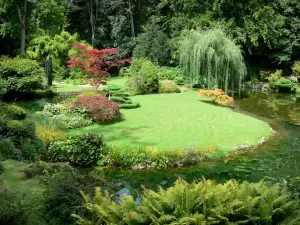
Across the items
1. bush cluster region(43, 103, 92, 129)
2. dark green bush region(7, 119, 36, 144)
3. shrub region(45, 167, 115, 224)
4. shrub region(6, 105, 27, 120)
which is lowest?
shrub region(45, 167, 115, 224)

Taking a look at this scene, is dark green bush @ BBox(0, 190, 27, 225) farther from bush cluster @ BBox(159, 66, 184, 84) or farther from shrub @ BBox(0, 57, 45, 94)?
bush cluster @ BBox(159, 66, 184, 84)

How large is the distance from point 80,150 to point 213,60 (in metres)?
14.1

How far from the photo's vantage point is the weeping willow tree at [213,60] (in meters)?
22.0

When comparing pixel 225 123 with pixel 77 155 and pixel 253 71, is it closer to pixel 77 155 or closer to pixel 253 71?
pixel 77 155

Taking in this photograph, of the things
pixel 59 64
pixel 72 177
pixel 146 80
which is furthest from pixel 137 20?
pixel 72 177

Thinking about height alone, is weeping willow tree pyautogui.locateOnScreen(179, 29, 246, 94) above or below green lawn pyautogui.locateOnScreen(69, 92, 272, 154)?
above

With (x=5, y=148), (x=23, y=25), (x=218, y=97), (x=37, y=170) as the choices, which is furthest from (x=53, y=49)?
(x=5, y=148)

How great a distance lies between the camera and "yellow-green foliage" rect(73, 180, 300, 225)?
4770 millimetres

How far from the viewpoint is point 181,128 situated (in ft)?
46.1

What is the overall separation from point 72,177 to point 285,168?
6.87 meters

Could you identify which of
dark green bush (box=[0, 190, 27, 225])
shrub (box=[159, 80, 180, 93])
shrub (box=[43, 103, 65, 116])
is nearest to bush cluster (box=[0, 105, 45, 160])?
dark green bush (box=[0, 190, 27, 225])

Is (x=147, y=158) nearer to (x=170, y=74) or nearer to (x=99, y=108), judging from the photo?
(x=99, y=108)

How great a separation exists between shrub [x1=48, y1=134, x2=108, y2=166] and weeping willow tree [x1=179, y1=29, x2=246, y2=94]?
13.2 metres

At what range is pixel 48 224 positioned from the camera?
19.1 ft
